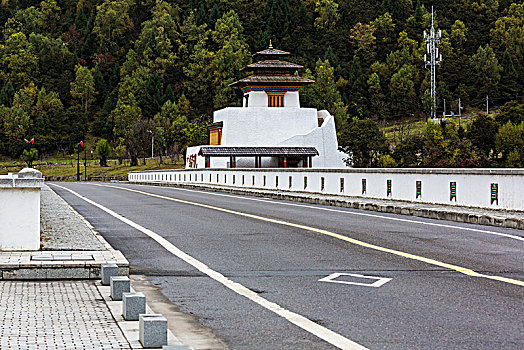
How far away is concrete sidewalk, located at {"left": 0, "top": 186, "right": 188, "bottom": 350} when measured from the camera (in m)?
6.72

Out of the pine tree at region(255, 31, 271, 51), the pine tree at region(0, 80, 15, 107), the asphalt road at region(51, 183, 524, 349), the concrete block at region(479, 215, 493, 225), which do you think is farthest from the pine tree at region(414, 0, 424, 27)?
the concrete block at region(479, 215, 493, 225)

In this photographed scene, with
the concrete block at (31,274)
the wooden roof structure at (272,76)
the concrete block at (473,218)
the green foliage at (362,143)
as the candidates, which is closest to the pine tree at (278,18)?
the wooden roof structure at (272,76)

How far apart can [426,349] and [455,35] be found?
158427 mm

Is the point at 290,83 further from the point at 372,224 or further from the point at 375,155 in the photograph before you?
the point at 372,224

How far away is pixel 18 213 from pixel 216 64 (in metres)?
141

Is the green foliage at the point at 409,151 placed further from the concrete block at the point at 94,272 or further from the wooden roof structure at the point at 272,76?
the concrete block at the point at 94,272

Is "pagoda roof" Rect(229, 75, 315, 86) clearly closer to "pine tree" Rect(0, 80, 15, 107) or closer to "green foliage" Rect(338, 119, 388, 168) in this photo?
"green foliage" Rect(338, 119, 388, 168)

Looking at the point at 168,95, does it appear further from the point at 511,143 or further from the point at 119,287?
the point at 119,287

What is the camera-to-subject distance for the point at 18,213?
11.4 metres

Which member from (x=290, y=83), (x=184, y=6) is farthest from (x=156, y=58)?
(x=290, y=83)

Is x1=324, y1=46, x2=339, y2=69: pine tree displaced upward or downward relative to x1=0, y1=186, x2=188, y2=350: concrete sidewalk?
upward

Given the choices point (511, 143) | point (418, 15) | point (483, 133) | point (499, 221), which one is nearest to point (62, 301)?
point (499, 221)

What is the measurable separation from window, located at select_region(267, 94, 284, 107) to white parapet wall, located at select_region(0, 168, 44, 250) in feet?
257

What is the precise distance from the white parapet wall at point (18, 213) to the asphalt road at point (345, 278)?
1.71 m
